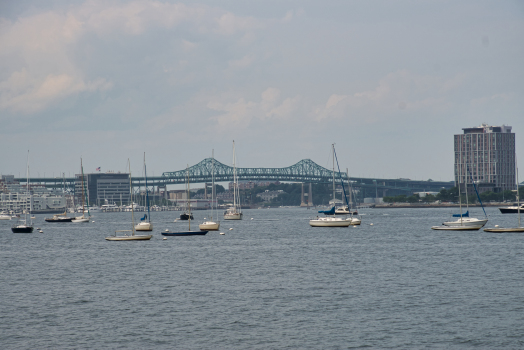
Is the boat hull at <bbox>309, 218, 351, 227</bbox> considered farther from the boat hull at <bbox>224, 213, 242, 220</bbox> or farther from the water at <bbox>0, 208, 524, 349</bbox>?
the boat hull at <bbox>224, 213, 242, 220</bbox>

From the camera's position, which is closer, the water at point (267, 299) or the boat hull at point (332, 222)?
the water at point (267, 299)

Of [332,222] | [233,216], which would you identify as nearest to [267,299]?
[332,222]

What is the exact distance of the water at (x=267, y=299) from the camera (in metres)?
18.7

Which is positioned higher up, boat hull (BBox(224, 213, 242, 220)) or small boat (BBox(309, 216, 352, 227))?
small boat (BBox(309, 216, 352, 227))

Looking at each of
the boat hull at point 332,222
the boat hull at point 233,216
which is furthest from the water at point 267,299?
the boat hull at point 233,216

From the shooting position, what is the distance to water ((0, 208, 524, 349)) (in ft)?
61.2

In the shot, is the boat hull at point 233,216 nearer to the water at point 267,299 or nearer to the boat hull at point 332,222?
the boat hull at point 332,222

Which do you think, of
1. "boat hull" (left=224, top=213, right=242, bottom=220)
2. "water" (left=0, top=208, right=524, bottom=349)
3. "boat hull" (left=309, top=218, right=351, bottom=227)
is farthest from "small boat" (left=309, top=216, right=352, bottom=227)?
"boat hull" (left=224, top=213, right=242, bottom=220)

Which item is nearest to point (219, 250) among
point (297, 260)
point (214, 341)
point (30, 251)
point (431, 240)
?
point (297, 260)

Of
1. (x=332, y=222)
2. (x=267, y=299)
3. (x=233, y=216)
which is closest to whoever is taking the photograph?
(x=267, y=299)

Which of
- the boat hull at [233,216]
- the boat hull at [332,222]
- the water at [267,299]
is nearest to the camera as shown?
the water at [267,299]

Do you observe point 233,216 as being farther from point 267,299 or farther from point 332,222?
point 267,299

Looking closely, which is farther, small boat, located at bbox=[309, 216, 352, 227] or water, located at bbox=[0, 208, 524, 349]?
small boat, located at bbox=[309, 216, 352, 227]

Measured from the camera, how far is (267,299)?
2431 centimetres
